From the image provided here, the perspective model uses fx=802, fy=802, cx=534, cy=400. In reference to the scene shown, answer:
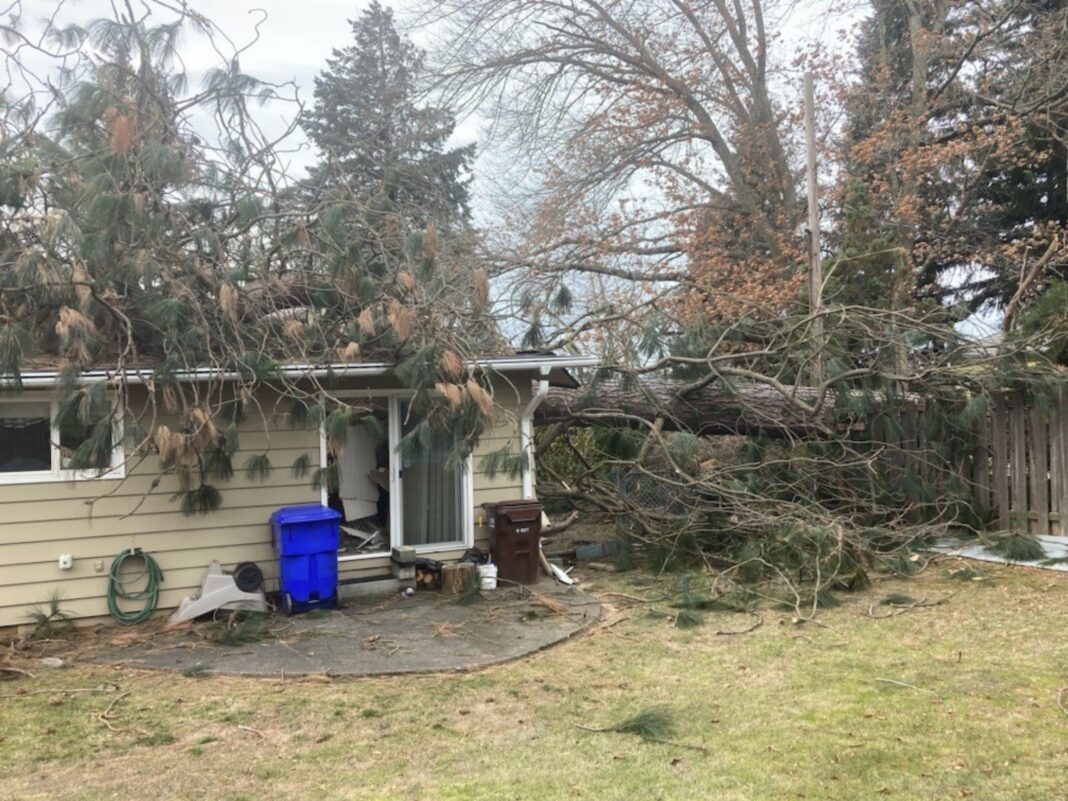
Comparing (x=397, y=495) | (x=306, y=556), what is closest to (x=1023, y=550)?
(x=397, y=495)

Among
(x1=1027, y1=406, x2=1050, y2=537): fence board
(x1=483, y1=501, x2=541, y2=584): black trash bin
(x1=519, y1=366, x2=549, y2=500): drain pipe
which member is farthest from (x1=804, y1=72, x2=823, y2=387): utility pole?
(x1=483, y1=501, x2=541, y2=584): black trash bin

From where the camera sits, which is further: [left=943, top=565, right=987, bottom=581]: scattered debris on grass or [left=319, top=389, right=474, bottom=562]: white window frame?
[left=319, top=389, right=474, bottom=562]: white window frame

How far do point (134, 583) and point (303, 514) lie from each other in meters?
1.46

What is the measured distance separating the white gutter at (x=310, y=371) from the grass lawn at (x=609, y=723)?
206 centimetres

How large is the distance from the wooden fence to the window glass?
365 inches

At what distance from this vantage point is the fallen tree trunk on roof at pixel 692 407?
923 centimetres

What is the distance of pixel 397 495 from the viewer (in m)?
7.69

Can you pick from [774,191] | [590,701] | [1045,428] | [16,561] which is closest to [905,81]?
[774,191]

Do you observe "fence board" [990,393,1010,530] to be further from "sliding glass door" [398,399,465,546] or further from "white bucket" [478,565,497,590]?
"sliding glass door" [398,399,465,546]

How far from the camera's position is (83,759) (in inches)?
154

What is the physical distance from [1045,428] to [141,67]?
9571 mm

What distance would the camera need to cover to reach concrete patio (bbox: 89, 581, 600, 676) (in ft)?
17.5

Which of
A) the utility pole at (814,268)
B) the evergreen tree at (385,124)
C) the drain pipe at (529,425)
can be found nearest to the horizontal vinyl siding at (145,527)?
the drain pipe at (529,425)

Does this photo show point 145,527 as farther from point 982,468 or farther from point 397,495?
point 982,468
